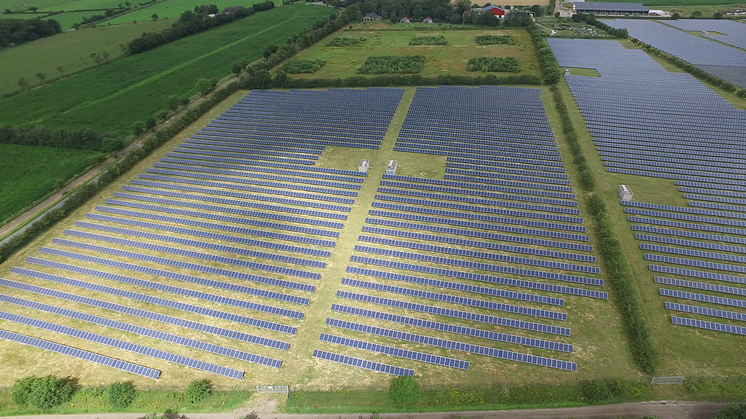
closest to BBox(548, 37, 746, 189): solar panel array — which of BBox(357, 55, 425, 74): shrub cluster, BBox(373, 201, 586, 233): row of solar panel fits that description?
BBox(373, 201, 586, 233): row of solar panel

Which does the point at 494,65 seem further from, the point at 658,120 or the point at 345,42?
the point at 345,42

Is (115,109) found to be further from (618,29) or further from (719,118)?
(618,29)

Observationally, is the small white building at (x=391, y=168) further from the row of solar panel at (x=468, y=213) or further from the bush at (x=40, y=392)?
the bush at (x=40, y=392)

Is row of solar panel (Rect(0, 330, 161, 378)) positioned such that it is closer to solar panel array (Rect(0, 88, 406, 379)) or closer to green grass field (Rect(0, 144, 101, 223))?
solar panel array (Rect(0, 88, 406, 379))

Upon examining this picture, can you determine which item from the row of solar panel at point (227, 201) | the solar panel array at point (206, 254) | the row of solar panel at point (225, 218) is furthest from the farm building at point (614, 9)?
the row of solar panel at point (225, 218)

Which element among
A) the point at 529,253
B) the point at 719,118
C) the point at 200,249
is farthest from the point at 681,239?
the point at 200,249

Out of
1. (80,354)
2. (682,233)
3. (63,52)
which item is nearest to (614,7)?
(682,233)

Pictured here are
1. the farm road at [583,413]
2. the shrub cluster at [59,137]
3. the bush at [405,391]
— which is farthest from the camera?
the shrub cluster at [59,137]
